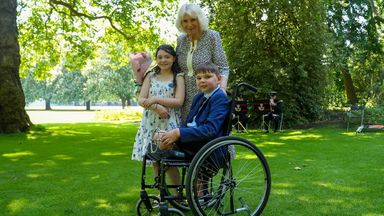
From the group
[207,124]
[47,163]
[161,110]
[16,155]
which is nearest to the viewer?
[207,124]

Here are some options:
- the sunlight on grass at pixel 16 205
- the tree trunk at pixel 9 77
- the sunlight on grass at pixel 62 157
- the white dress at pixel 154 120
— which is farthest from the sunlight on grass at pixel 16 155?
the tree trunk at pixel 9 77

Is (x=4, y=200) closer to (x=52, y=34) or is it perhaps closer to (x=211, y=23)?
(x=211, y=23)

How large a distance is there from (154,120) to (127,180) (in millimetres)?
1883

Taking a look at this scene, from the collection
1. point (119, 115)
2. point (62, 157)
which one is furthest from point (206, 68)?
point (119, 115)

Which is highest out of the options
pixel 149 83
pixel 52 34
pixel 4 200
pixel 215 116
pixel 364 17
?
pixel 364 17

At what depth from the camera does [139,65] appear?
3775 mm

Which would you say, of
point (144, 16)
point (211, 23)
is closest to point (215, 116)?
point (211, 23)

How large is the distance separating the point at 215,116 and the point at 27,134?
10659 mm

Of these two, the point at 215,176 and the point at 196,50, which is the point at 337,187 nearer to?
the point at 215,176

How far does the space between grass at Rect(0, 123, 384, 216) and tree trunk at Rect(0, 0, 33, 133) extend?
13.1 ft

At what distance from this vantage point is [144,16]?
18094mm

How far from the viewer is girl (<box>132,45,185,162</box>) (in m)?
3.54

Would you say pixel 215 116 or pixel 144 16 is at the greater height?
pixel 144 16

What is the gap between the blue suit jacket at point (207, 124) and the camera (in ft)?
9.98
